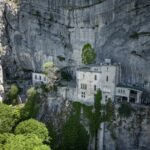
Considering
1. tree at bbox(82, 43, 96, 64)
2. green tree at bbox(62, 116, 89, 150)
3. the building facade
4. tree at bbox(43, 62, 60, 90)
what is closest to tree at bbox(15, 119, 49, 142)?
green tree at bbox(62, 116, 89, 150)

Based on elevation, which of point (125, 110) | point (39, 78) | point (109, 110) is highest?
point (39, 78)

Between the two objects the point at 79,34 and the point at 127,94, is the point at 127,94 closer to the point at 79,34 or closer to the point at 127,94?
the point at 127,94

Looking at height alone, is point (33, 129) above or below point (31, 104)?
below

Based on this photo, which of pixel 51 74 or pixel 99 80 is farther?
pixel 51 74

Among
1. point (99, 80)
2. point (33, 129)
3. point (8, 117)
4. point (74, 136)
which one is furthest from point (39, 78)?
point (74, 136)

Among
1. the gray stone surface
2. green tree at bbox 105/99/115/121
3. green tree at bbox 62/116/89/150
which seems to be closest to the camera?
the gray stone surface

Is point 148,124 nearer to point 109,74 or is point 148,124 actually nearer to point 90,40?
point 109,74

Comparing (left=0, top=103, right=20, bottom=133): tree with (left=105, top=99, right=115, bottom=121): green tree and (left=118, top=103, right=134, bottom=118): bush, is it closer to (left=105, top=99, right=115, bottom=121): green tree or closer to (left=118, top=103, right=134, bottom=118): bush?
(left=105, top=99, right=115, bottom=121): green tree
